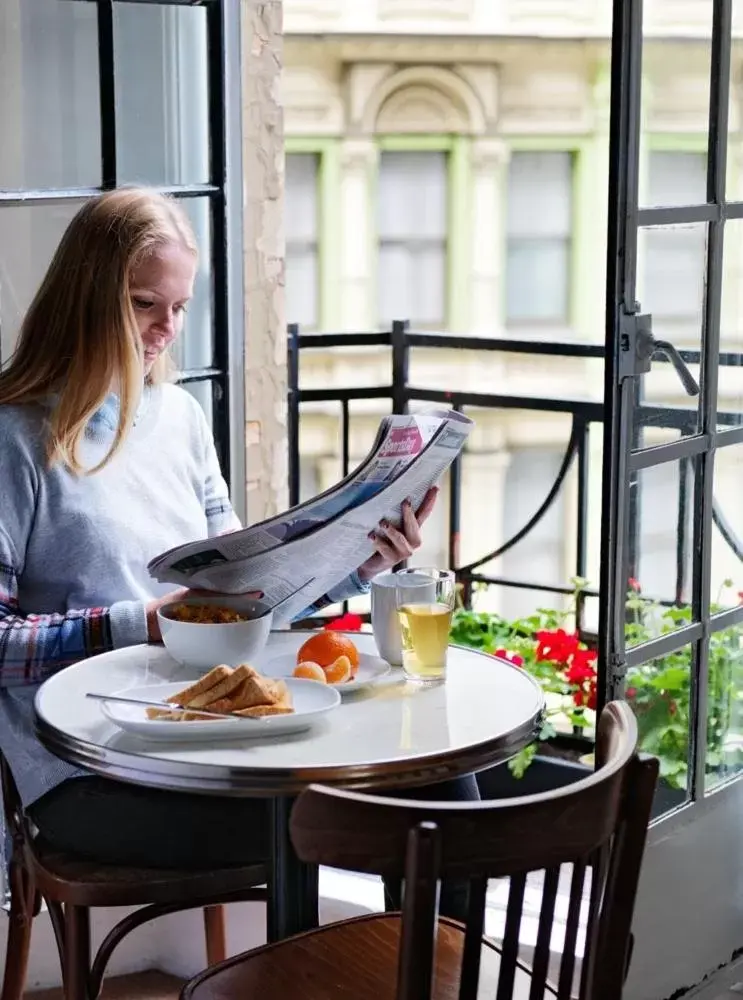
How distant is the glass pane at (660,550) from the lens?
6.85ft

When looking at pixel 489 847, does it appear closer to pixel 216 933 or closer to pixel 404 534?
pixel 404 534

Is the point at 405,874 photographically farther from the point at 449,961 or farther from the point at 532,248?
the point at 532,248

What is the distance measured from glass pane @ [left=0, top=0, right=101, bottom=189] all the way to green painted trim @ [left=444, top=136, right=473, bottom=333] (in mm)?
14052

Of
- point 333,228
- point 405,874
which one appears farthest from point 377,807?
Answer: point 333,228

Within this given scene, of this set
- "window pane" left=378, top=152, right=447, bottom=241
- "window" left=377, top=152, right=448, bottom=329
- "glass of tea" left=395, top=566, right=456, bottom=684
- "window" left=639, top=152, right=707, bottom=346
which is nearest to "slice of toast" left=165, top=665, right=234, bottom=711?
"glass of tea" left=395, top=566, right=456, bottom=684

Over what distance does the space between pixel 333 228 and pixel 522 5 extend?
3.22 m

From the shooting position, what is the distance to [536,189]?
1684 centimetres

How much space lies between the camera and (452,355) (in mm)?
16703

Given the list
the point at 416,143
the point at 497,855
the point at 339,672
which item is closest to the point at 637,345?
the point at 339,672

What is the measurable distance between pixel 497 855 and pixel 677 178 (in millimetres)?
1219

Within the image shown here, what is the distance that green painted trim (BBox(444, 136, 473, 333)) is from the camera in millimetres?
16219

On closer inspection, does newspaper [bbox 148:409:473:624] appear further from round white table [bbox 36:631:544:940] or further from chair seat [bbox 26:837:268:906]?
chair seat [bbox 26:837:268:906]

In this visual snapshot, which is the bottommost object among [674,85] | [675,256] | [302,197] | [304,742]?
[304,742]

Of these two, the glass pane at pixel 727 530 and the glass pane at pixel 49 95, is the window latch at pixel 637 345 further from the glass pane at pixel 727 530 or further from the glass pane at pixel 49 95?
the glass pane at pixel 49 95
